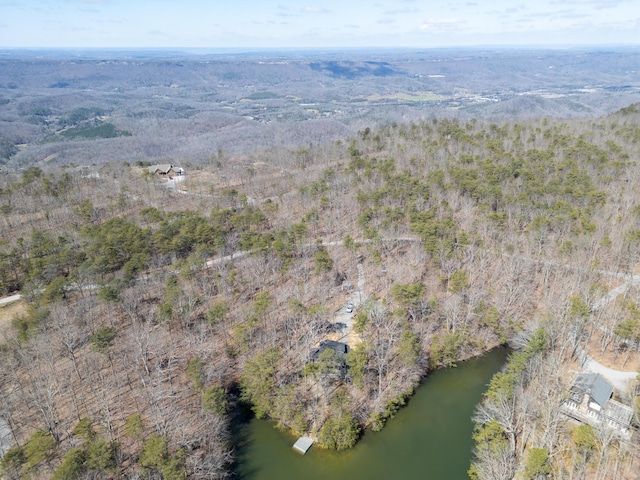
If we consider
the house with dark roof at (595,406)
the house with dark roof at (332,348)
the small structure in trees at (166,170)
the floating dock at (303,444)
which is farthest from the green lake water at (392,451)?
the small structure in trees at (166,170)

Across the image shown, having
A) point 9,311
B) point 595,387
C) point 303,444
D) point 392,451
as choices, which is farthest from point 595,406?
point 9,311

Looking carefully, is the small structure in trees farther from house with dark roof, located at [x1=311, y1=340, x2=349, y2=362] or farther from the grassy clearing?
house with dark roof, located at [x1=311, y1=340, x2=349, y2=362]

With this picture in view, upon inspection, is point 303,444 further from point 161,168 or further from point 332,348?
point 161,168

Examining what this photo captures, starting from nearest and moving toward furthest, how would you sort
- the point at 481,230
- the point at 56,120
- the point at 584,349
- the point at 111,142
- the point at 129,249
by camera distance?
1. the point at 584,349
2. the point at 129,249
3. the point at 481,230
4. the point at 111,142
5. the point at 56,120

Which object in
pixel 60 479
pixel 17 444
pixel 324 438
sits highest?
pixel 60 479

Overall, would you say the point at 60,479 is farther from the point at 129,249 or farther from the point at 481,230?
the point at 481,230

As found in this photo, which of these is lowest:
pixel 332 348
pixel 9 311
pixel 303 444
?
pixel 303 444

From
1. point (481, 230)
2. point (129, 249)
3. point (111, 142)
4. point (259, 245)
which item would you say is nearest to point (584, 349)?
point (481, 230)

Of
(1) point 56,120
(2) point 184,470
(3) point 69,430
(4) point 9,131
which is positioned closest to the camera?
(2) point 184,470
